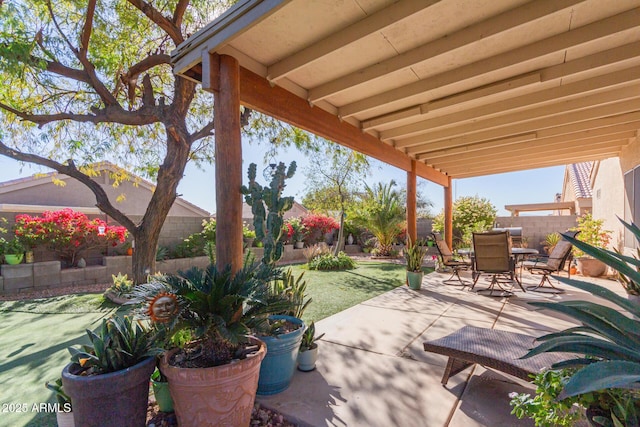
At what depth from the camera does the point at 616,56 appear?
9.89ft

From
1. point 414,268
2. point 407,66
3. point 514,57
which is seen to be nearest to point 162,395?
point 407,66

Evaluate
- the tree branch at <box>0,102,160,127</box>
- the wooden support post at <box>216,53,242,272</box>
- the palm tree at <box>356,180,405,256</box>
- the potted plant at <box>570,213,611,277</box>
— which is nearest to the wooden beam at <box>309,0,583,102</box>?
the wooden support post at <box>216,53,242,272</box>

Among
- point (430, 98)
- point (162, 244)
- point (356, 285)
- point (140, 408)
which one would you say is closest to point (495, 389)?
point (140, 408)

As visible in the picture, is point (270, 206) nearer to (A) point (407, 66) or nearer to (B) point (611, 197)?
(A) point (407, 66)

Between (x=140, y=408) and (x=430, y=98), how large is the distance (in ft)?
13.9

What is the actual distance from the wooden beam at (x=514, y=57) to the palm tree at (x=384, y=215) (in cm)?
766

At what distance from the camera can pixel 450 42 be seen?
9.17ft

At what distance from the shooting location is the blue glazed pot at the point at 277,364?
2.32 m

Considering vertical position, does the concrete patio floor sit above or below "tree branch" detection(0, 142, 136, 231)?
below

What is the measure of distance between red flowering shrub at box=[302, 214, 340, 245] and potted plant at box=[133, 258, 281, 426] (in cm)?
1085

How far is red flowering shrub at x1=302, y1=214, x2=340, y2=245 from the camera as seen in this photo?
1302 centimetres

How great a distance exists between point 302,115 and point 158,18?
372 cm

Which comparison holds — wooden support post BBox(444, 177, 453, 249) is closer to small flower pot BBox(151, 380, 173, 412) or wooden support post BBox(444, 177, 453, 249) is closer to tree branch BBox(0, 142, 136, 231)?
tree branch BBox(0, 142, 136, 231)

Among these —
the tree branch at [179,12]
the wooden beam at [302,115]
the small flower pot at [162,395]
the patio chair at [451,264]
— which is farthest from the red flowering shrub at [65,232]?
the patio chair at [451,264]
